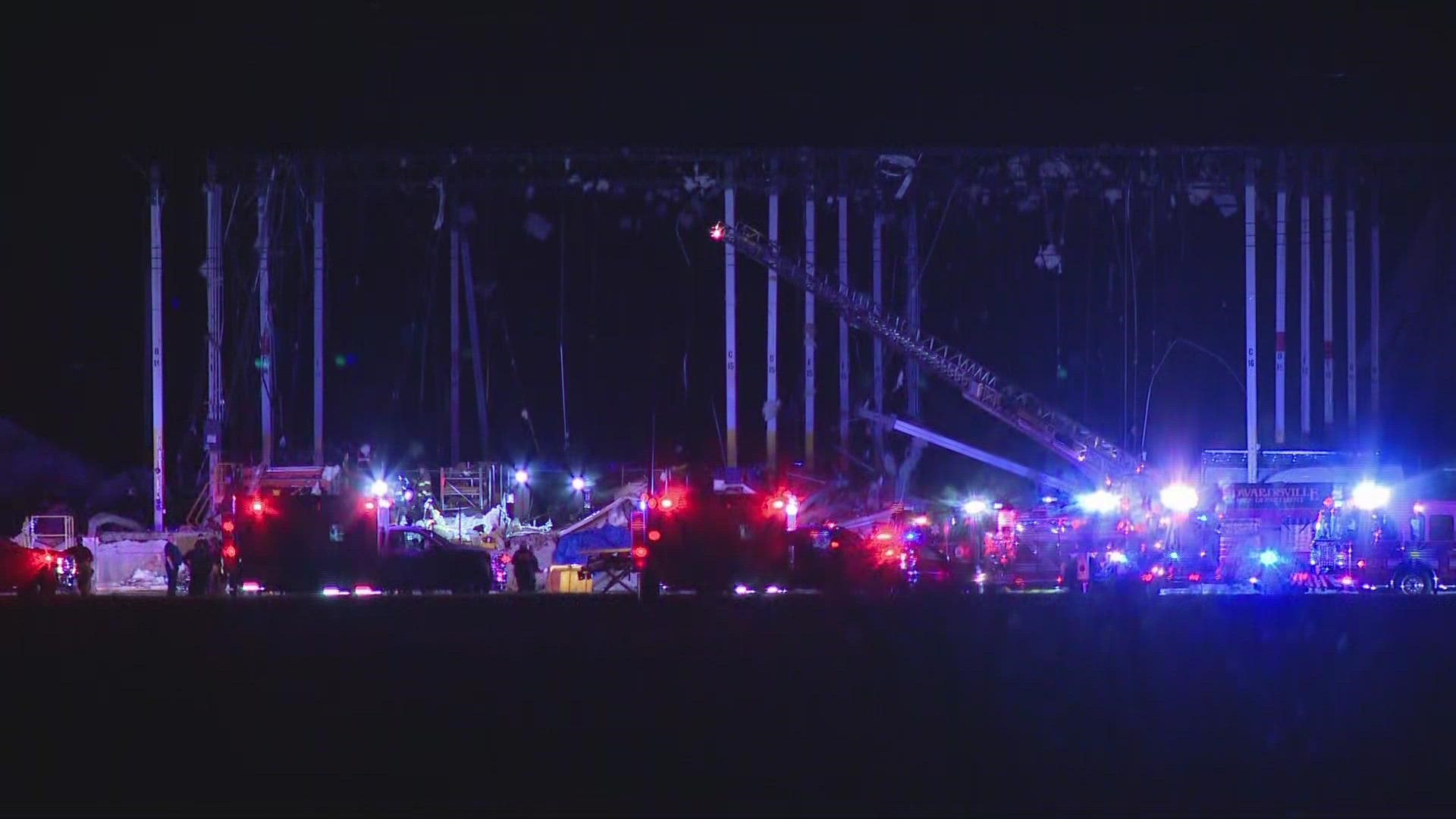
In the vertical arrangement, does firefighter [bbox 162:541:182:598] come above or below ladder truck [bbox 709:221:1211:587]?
below

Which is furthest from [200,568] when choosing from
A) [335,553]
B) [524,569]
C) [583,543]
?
[583,543]

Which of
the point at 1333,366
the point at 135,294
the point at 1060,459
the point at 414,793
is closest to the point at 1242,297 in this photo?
the point at 1333,366

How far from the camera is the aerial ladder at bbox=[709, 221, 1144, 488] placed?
3797cm

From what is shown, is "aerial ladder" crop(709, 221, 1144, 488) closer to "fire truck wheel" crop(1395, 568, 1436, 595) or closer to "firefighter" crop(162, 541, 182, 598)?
"fire truck wheel" crop(1395, 568, 1436, 595)

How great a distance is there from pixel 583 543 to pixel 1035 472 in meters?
13.3

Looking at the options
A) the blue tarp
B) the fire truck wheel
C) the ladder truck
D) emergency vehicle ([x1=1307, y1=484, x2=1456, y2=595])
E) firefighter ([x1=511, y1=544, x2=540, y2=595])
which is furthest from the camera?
the blue tarp

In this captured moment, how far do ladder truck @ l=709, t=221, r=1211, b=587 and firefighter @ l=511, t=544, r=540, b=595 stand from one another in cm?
891

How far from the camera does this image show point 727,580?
2403cm

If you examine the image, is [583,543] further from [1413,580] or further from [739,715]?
[739,715]

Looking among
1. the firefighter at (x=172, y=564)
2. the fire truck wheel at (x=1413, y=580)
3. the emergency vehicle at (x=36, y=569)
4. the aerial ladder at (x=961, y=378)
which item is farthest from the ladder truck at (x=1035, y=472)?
the emergency vehicle at (x=36, y=569)

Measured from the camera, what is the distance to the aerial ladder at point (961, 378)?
125ft

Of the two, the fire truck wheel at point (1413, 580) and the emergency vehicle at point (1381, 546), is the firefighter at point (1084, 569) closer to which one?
the emergency vehicle at point (1381, 546)

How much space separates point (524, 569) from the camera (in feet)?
89.3

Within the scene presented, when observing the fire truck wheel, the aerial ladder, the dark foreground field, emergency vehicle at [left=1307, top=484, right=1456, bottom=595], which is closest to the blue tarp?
the aerial ladder
